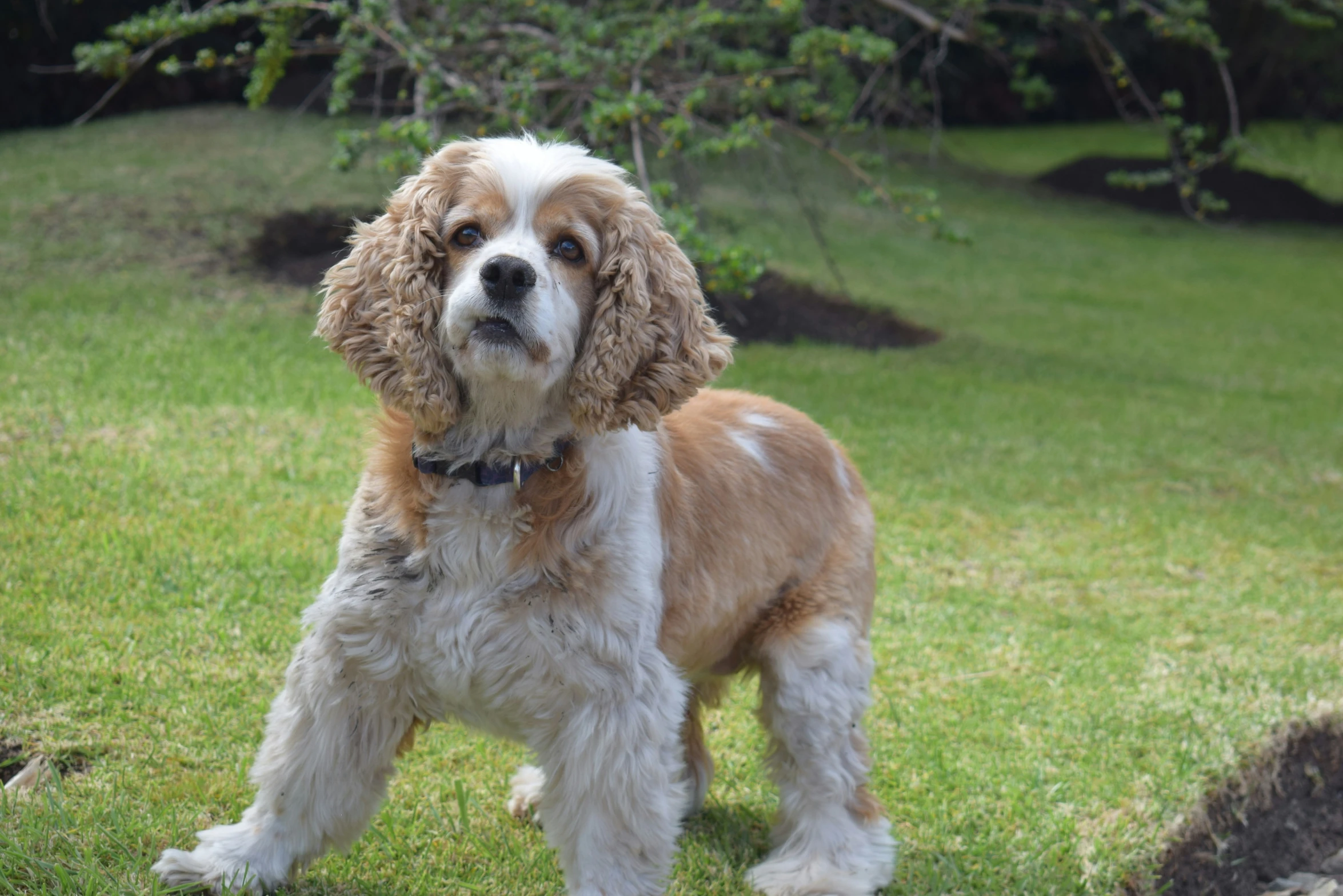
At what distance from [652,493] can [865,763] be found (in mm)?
1170

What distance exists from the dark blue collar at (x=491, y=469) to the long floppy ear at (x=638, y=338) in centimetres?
12

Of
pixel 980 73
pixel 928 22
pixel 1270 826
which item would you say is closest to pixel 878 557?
pixel 1270 826

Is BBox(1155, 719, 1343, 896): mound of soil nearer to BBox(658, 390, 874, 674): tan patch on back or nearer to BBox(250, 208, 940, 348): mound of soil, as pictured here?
BBox(658, 390, 874, 674): tan patch on back

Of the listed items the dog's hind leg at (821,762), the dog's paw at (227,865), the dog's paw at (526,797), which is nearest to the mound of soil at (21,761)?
the dog's paw at (227,865)

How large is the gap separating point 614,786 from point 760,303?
8965mm

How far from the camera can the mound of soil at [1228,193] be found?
24203 mm

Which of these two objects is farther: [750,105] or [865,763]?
[750,105]

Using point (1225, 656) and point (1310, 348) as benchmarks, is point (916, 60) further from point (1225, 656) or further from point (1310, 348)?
point (1225, 656)

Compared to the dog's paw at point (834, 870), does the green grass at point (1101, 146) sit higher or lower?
lower

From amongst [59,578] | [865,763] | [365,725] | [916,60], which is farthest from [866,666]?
[916,60]

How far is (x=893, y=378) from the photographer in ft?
32.6

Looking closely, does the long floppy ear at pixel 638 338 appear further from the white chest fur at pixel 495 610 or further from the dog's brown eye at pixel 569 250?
the white chest fur at pixel 495 610

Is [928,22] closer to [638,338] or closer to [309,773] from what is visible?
[638,338]

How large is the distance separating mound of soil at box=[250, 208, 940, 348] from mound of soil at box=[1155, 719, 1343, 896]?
248 inches
